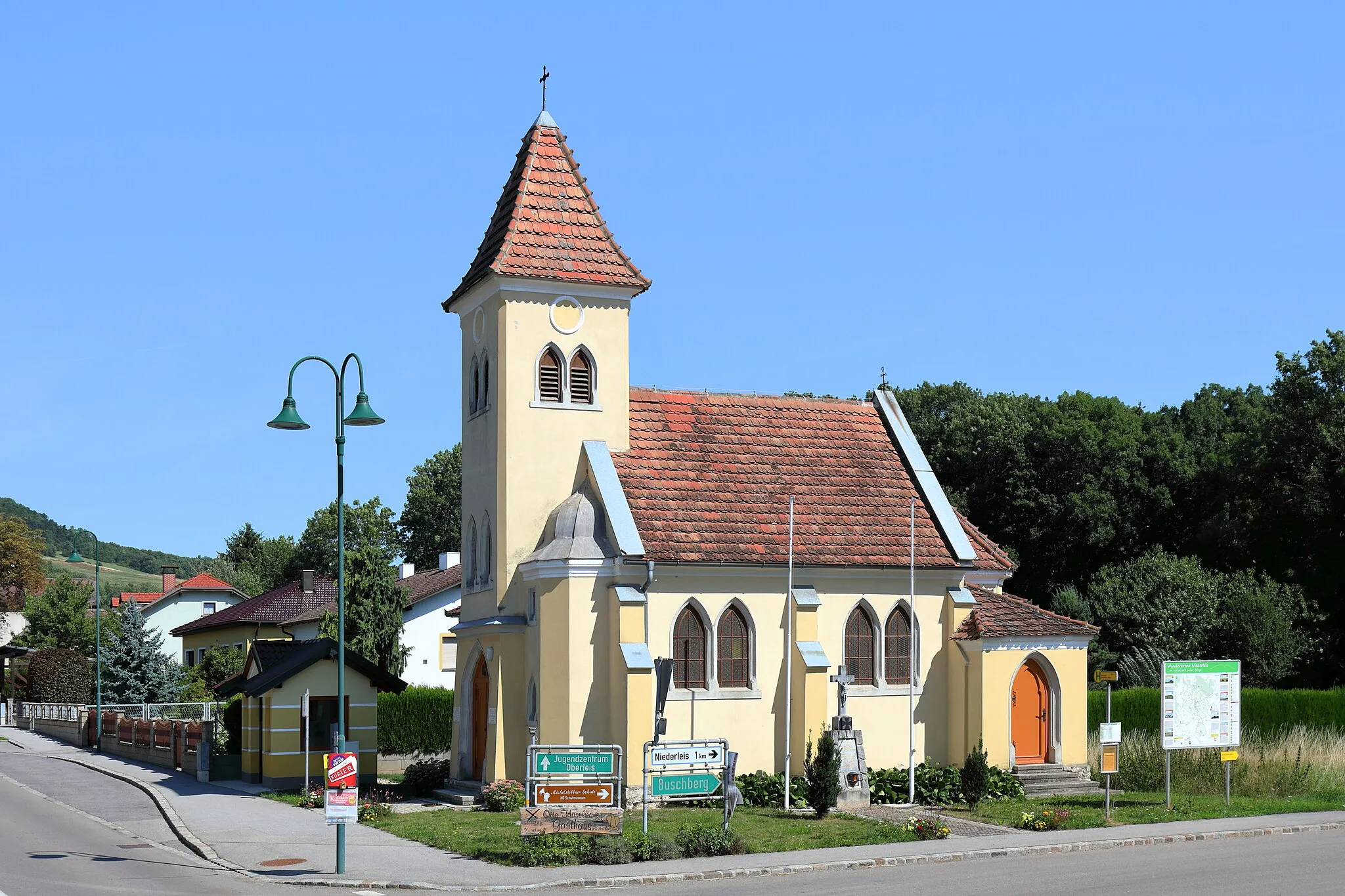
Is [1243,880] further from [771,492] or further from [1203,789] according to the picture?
[771,492]

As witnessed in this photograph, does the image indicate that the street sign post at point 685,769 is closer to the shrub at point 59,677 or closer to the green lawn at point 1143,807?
the green lawn at point 1143,807

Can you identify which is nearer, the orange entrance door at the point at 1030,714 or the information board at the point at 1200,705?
the information board at the point at 1200,705

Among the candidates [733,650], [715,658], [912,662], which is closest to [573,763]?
[715,658]

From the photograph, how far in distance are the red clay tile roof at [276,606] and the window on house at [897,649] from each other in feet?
113

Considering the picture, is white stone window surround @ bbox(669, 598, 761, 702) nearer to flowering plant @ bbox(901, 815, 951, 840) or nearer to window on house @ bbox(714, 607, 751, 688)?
window on house @ bbox(714, 607, 751, 688)

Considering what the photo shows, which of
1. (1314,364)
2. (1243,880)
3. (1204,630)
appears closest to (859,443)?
(1243,880)

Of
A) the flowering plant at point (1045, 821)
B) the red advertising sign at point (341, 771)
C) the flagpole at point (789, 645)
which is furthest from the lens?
the flagpole at point (789, 645)

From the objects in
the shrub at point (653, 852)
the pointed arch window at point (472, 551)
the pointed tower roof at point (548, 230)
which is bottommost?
the shrub at point (653, 852)

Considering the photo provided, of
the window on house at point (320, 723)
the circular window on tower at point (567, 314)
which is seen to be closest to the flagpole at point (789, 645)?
the circular window on tower at point (567, 314)

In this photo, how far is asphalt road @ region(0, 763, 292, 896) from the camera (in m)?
18.1

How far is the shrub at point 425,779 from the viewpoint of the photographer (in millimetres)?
30703

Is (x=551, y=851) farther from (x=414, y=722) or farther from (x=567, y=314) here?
(x=414, y=722)

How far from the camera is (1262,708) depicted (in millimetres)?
41875

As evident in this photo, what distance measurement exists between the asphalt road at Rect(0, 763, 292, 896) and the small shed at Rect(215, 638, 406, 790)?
5.73 meters
